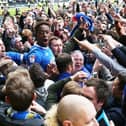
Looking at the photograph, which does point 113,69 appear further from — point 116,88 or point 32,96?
point 32,96

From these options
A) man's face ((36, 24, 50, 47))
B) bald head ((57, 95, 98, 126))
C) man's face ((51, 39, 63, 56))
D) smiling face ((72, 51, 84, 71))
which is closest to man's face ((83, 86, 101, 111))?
bald head ((57, 95, 98, 126))

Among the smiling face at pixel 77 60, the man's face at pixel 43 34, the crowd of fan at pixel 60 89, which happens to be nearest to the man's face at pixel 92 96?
the crowd of fan at pixel 60 89

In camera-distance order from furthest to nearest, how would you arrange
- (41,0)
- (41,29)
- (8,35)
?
(41,0) < (8,35) < (41,29)

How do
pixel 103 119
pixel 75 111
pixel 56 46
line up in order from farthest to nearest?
pixel 56 46, pixel 103 119, pixel 75 111

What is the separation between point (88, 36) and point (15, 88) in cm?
425

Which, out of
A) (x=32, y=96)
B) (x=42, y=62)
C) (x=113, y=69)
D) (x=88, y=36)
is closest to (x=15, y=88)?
(x=32, y=96)

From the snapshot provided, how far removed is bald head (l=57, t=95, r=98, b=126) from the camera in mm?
2680

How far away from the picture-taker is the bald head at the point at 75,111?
2680 millimetres

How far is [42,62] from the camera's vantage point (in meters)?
5.65

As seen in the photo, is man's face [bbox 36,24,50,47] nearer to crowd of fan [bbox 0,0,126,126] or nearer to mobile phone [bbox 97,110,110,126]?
crowd of fan [bbox 0,0,126,126]

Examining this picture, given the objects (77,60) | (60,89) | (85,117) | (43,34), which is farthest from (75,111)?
(43,34)

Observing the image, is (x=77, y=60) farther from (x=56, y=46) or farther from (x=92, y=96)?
(x=92, y=96)

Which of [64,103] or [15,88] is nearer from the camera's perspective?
[64,103]

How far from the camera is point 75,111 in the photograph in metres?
2.68
